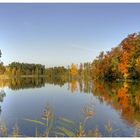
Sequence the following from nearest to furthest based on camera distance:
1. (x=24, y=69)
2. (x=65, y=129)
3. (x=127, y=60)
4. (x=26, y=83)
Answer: (x=65, y=129)
(x=127, y=60)
(x=26, y=83)
(x=24, y=69)

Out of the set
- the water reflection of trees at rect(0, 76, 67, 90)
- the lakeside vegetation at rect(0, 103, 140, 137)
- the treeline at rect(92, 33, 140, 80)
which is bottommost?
the water reflection of trees at rect(0, 76, 67, 90)

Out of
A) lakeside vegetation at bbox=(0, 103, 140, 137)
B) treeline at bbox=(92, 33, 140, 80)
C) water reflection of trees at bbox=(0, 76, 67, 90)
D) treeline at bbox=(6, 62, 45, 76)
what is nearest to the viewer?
lakeside vegetation at bbox=(0, 103, 140, 137)

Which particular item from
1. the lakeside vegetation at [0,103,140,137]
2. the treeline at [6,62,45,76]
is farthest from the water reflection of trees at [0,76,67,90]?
the treeline at [6,62,45,76]

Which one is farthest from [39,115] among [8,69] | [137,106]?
[8,69]

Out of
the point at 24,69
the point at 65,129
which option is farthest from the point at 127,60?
the point at 24,69

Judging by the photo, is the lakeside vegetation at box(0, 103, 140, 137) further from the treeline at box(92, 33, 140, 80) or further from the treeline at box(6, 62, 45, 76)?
the treeline at box(6, 62, 45, 76)

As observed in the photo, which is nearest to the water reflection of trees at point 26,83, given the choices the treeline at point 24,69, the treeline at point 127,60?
the treeline at point 127,60

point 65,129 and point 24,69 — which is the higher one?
point 24,69

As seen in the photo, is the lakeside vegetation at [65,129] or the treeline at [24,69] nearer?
the lakeside vegetation at [65,129]

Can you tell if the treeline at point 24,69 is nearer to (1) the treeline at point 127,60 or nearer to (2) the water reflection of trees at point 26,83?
(2) the water reflection of trees at point 26,83

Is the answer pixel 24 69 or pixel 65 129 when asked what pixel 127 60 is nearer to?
pixel 65 129

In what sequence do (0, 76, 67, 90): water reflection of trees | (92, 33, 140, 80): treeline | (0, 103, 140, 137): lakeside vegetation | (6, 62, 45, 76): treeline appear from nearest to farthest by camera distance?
(0, 103, 140, 137): lakeside vegetation → (0, 76, 67, 90): water reflection of trees → (92, 33, 140, 80): treeline → (6, 62, 45, 76): treeline

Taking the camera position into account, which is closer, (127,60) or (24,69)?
(127,60)

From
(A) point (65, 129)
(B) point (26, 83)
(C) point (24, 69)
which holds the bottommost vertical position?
(B) point (26, 83)
